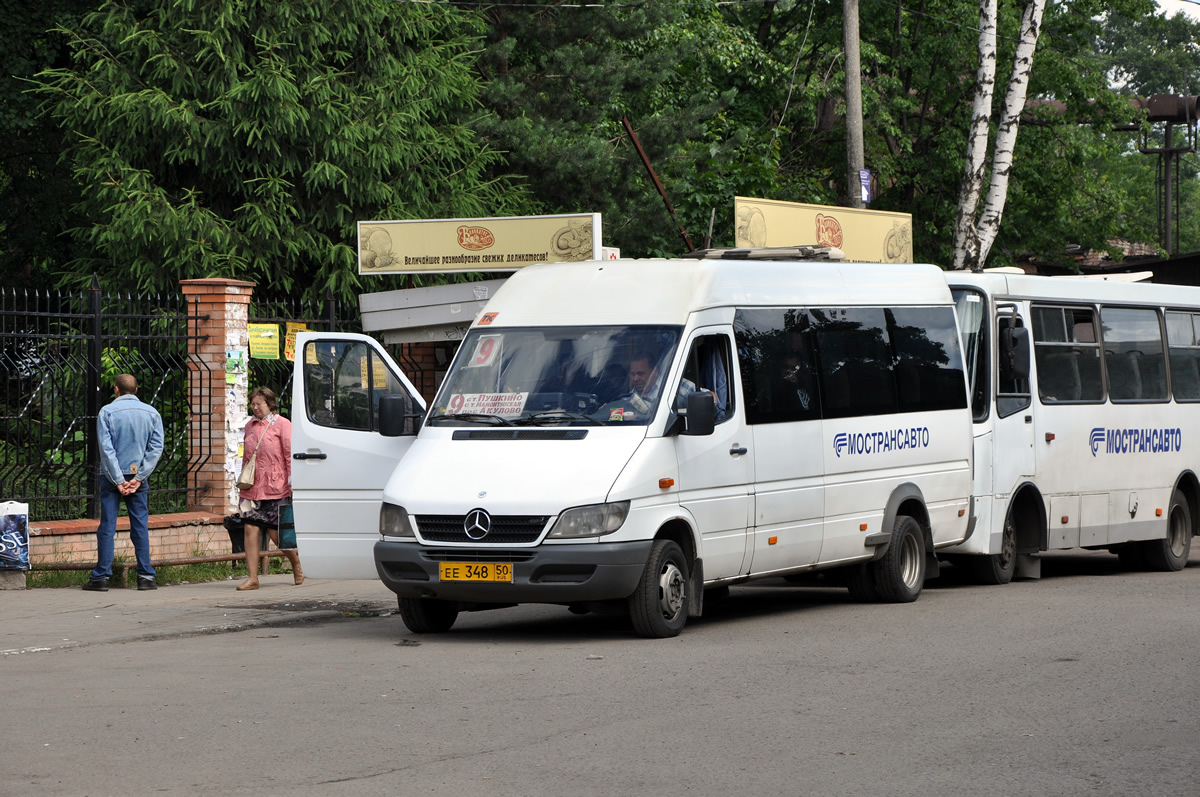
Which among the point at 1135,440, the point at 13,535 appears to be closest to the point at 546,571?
the point at 13,535

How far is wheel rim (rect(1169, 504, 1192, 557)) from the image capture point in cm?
1753

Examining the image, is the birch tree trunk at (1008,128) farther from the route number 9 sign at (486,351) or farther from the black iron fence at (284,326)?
the route number 9 sign at (486,351)

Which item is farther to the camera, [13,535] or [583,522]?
[13,535]

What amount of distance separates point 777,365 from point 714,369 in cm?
80

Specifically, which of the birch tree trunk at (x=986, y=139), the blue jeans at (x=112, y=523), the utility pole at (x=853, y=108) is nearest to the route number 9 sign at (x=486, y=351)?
the blue jeans at (x=112, y=523)

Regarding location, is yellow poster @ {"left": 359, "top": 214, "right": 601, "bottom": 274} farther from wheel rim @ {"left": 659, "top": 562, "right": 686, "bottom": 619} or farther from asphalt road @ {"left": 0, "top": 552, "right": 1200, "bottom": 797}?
wheel rim @ {"left": 659, "top": 562, "right": 686, "bottom": 619}

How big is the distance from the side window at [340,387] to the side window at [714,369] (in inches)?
85.7

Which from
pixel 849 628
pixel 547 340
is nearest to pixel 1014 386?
pixel 849 628

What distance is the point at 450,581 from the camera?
10.6m

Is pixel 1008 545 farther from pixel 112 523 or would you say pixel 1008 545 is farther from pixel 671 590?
pixel 112 523

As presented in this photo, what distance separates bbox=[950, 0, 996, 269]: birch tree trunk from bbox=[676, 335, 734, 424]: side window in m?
Result: 13.4

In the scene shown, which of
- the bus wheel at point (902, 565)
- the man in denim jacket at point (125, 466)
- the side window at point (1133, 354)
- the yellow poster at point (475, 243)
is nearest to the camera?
the bus wheel at point (902, 565)

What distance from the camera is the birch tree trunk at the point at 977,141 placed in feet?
79.6

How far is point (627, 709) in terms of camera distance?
8.23 metres
